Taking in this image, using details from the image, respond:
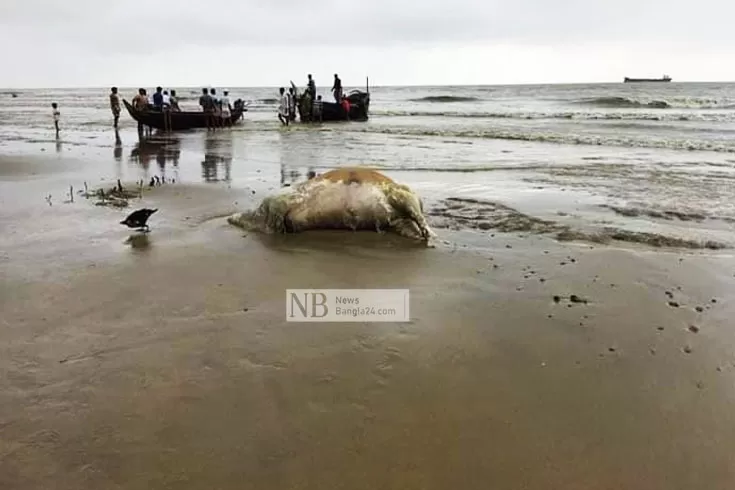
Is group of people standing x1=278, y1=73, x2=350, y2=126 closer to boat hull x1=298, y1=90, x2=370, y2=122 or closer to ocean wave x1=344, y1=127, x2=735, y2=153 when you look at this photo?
boat hull x1=298, y1=90, x2=370, y2=122

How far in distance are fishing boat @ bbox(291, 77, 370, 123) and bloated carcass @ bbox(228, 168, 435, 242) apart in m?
22.8

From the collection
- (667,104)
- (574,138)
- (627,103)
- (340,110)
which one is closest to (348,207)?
(574,138)

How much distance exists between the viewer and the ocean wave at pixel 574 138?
55.5ft

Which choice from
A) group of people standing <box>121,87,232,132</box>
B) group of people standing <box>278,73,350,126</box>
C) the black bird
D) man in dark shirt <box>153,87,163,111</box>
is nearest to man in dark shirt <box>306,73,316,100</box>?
group of people standing <box>278,73,350,126</box>

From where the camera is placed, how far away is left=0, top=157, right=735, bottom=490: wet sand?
271cm

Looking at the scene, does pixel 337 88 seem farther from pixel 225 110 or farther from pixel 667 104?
pixel 667 104

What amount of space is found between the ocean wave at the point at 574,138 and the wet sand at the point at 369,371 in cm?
1254

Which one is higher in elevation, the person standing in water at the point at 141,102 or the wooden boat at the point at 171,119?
the person standing in water at the point at 141,102

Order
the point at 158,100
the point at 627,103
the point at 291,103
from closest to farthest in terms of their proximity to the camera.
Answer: the point at 158,100
the point at 291,103
the point at 627,103

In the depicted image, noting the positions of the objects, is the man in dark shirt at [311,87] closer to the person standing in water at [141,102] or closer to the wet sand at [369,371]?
the person standing in water at [141,102]

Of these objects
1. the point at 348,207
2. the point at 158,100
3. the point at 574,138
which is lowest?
the point at 348,207

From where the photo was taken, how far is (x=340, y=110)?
30.3 metres

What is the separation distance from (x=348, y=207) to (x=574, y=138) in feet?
49.4

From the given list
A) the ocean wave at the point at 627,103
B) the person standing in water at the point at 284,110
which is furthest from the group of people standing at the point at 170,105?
the ocean wave at the point at 627,103
